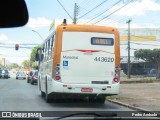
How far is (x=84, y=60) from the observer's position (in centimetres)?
1388

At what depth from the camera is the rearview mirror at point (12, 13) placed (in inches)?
117

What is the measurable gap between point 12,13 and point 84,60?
10904mm

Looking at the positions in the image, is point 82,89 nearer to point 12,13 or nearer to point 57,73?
point 57,73

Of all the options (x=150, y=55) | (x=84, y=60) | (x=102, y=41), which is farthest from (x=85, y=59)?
(x=150, y=55)

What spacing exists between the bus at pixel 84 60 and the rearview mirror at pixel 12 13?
34.2 ft

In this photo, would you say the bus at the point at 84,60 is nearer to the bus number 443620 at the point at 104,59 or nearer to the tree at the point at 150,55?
the bus number 443620 at the point at 104,59

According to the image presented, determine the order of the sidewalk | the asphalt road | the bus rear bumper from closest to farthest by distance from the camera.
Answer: the asphalt road < the bus rear bumper < the sidewalk

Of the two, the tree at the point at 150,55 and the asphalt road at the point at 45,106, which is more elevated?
the tree at the point at 150,55

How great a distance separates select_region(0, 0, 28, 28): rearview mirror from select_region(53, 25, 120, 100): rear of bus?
10.4 meters

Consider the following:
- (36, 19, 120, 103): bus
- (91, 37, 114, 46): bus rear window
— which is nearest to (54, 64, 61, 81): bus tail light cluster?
(36, 19, 120, 103): bus

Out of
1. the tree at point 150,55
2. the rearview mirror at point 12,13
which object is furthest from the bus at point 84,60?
the tree at point 150,55

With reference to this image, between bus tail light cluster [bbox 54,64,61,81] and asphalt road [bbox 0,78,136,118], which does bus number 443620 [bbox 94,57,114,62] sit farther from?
asphalt road [bbox 0,78,136,118]

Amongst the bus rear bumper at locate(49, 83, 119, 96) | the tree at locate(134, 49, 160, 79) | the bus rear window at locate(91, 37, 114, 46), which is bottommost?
the bus rear bumper at locate(49, 83, 119, 96)

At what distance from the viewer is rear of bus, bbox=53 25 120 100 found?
44.9 feet
